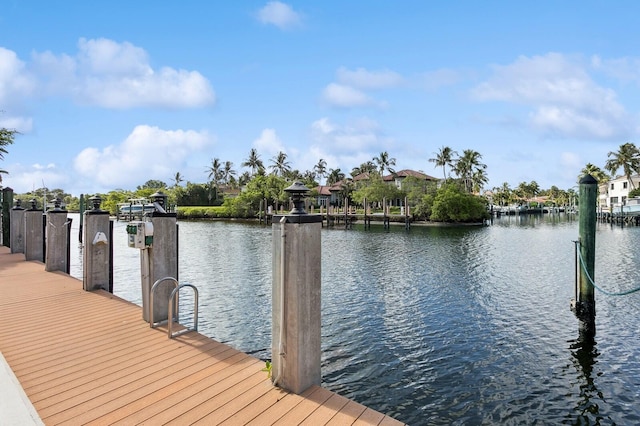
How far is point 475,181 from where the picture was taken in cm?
8331

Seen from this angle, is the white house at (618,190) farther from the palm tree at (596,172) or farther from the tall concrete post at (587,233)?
the tall concrete post at (587,233)

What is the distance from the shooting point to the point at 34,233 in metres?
11.2

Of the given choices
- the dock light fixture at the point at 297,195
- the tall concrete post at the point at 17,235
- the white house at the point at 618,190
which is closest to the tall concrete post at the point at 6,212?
the tall concrete post at the point at 17,235

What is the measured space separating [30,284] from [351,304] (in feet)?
25.2

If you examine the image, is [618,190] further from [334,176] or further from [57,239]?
[57,239]

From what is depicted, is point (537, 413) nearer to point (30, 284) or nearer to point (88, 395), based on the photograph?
point (88, 395)

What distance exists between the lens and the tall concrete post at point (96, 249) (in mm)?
7297

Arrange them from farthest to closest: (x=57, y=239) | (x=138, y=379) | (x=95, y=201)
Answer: (x=57, y=239) → (x=95, y=201) → (x=138, y=379)

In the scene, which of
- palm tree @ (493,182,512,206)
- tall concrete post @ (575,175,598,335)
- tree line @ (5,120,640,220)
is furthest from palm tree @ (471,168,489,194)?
tall concrete post @ (575,175,598,335)

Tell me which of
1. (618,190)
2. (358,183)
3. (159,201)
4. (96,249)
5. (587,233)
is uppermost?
(358,183)

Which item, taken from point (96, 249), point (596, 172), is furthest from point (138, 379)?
point (596, 172)

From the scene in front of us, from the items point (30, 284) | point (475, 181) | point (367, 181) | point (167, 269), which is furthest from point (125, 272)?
point (475, 181)

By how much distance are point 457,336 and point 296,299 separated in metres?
6.12

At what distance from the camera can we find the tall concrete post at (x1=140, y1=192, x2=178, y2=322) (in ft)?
17.7
